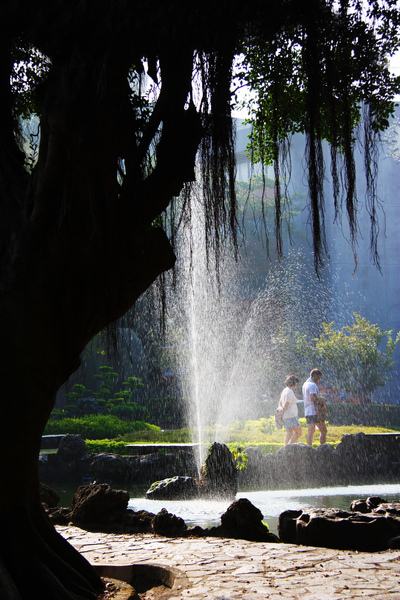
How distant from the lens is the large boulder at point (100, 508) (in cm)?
721

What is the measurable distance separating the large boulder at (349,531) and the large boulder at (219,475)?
168 inches

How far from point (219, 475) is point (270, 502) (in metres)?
1.02

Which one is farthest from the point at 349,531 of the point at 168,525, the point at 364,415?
the point at 364,415

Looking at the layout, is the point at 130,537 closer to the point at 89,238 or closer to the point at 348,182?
the point at 89,238

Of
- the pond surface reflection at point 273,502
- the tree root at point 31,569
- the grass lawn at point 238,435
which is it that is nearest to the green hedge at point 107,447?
the grass lawn at point 238,435

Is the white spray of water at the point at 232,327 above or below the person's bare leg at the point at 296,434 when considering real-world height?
above

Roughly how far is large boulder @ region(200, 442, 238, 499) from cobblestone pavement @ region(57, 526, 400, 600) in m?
4.10

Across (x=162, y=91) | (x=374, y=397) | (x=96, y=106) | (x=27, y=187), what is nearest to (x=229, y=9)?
(x=162, y=91)

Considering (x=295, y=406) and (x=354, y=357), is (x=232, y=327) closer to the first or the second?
(x=354, y=357)

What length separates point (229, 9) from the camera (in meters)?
3.69

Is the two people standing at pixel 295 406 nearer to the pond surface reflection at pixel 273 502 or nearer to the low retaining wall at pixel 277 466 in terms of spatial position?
the low retaining wall at pixel 277 466

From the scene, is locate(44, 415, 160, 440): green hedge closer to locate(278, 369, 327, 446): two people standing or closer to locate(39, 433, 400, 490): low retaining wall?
locate(39, 433, 400, 490): low retaining wall

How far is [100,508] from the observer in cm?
725

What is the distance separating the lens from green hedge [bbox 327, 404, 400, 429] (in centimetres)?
2581
